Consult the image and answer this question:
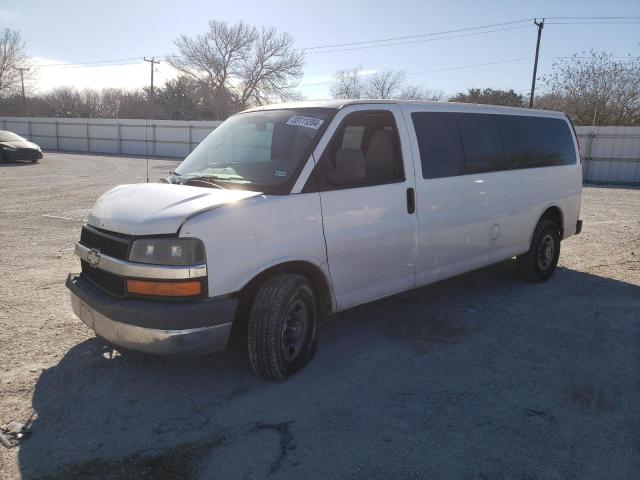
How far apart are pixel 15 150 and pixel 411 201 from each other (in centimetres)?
2302

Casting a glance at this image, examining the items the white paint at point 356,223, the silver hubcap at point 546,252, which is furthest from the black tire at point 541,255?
the white paint at point 356,223

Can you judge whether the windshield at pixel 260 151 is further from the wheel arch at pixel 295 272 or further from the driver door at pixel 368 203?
the wheel arch at pixel 295 272

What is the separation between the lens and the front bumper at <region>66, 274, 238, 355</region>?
317 centimetres

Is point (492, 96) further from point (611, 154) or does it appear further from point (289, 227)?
point (289, 227)

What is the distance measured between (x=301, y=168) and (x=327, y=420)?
5.77 ft

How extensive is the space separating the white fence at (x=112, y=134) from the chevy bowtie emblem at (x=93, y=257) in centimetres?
3160

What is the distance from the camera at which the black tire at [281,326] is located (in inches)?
137

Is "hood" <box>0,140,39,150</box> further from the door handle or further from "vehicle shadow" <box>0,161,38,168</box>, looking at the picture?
the door handle

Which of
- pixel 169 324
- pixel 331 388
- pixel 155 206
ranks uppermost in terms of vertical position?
pixel 155 206

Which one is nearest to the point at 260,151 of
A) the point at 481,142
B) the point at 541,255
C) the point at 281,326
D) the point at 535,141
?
the point at 281,326

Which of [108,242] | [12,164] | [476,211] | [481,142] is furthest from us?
[12,164]

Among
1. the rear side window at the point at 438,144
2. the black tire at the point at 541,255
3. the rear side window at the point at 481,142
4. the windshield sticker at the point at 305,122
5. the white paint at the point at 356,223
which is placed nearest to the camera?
the white paint at the point at 356,223

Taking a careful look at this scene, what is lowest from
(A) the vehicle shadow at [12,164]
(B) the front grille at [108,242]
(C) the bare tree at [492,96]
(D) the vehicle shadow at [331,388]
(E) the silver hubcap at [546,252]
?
(D) the vehicle shadow at [331,388]

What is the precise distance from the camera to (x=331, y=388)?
367 cm
